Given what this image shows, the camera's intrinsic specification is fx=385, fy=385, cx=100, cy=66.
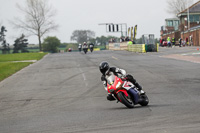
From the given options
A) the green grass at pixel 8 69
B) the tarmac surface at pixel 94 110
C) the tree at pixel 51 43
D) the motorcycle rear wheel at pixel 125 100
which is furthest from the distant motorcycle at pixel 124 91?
the tree at pixel 51 43

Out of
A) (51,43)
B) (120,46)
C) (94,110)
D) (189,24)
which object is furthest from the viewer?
(51,43)

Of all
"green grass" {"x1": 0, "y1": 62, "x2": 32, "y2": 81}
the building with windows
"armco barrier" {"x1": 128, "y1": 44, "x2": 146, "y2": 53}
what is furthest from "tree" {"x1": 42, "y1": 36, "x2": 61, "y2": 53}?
"green grass" {"x1": 0, "y1": 62, "x2": 32, "y2": 81}

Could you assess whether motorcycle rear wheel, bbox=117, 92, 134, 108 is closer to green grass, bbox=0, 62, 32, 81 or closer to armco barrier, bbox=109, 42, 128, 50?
green grass, bbox=0, 62, 32, 81

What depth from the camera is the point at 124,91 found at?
30.5 feet

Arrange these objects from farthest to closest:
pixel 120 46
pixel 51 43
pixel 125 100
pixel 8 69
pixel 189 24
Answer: pixel 51 43
pixel 189 24
pixel 120 46
pixel 8 69
pixel 125 100

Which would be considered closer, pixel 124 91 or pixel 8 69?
pixel 124 91

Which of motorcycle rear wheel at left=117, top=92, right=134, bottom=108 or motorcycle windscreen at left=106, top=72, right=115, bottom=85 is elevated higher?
motorcycle windscreen at left=106, top=72, right=115, bottom=85

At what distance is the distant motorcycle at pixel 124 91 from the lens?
924 cm

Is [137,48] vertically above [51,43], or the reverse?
[51,43]

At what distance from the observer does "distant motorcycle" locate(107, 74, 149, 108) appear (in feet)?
30.3

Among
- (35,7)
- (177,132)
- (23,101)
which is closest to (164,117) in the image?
(177,132)

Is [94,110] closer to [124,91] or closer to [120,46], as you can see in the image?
[124,91]

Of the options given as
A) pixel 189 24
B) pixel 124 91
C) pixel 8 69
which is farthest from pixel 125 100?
pixel 189 24

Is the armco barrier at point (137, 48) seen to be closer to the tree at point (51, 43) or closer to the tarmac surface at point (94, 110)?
the tarmac surface at point (94, 110)
